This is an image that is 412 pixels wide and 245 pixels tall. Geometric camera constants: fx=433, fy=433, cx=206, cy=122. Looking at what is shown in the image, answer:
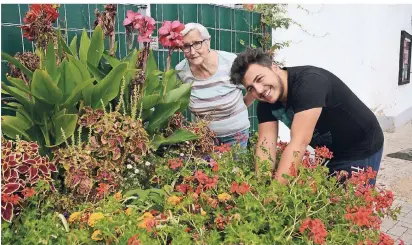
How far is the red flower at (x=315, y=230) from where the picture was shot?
134 centimetres

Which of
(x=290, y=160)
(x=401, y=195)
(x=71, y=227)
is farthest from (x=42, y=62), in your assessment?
(x=401, y=195)

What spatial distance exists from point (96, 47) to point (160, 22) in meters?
1.71

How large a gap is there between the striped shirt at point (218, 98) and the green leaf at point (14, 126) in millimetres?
1063

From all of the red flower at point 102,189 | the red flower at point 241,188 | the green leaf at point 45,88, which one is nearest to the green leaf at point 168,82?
the green leaf at point 45,88

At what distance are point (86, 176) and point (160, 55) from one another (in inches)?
87.3

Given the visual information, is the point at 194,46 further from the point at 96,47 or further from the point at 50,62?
the point at 50,62

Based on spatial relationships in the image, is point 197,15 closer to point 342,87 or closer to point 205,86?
point 205,86

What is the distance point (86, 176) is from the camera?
5.76 ft

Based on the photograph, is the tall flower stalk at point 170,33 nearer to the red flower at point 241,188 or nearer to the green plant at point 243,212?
the green plant at point 243,212

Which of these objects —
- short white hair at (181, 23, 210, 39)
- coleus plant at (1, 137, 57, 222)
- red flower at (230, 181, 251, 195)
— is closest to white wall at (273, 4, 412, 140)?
short white hair at (181, 23, 210, 39)

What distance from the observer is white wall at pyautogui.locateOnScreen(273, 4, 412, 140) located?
5.78 m

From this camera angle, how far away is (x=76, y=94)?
1.93m

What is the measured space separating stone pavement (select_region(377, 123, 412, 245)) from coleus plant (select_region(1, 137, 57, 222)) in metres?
2.09

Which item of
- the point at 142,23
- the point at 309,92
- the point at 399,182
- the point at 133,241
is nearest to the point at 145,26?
the point at 142,23
